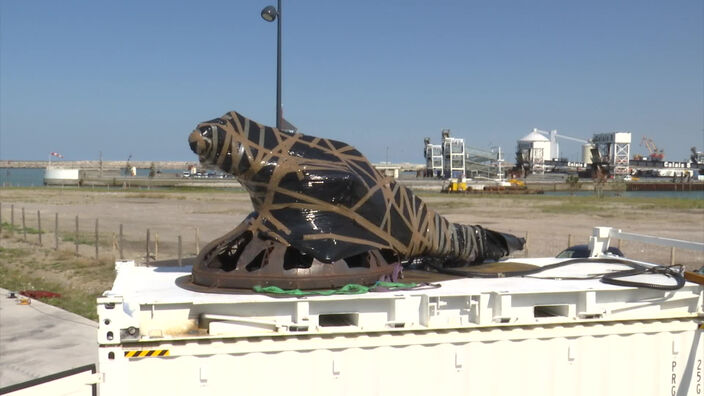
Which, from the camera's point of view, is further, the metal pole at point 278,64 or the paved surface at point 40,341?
the metal pole at point 278,64

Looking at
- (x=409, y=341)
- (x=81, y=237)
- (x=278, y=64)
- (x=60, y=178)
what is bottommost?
(x=81, y=237)

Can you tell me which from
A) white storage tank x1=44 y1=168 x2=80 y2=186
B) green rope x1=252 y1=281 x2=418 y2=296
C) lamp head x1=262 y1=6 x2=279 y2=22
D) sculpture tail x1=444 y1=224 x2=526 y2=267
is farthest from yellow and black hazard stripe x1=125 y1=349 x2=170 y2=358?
white storage tank x1=44 y1=168 x2=80 y2=186

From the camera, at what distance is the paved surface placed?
374 inches

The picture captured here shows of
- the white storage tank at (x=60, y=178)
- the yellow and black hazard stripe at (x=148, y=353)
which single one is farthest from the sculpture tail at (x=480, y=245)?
the white storage tank at (x=60, y=178)

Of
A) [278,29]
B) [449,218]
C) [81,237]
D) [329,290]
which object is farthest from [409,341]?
[449,218]

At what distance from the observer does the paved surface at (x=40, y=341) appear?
31.1 ft

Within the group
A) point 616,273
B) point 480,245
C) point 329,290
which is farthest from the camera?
point 480,245

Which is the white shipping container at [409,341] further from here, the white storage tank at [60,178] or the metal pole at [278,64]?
the white storage tank at [60,178]

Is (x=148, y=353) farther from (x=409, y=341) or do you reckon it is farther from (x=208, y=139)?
(x=409, y=341)

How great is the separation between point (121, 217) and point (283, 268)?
3276 centimetres

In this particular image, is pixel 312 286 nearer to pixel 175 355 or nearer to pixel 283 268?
pixel 283 268

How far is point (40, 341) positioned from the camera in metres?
10.8

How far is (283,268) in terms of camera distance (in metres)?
6.63

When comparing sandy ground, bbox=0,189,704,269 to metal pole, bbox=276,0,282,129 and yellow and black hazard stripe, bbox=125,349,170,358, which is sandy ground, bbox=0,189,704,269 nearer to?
metal pole, bbox=276,0,282,129
